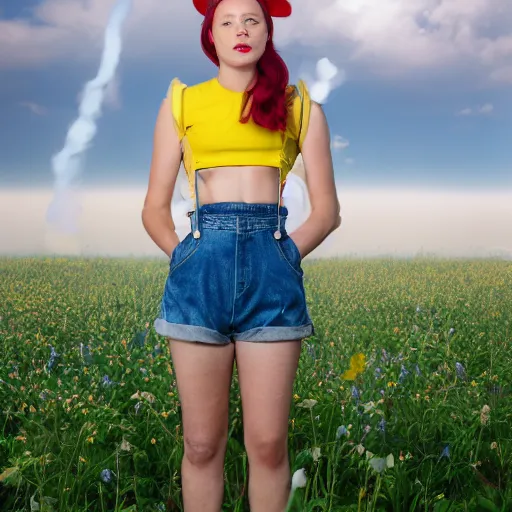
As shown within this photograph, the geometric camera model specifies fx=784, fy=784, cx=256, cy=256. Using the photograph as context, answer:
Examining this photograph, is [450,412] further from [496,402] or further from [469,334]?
[469,334]

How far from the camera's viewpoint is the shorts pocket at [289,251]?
102 inches

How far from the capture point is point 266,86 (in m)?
2.71

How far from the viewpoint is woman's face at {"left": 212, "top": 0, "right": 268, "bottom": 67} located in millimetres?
2727

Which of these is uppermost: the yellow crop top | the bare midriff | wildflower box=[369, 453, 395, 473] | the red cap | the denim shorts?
the red cap

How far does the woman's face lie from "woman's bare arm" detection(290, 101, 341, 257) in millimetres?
284

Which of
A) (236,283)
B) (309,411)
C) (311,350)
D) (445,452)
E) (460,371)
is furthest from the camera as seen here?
(311,350)

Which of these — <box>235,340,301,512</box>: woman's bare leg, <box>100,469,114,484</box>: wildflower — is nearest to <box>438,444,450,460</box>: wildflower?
<box>235,340,301,512</box>: woman's bare leg

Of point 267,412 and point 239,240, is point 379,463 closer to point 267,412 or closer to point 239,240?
point 267,412

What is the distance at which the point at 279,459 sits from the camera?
8.72 ft

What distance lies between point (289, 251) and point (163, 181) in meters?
0.55

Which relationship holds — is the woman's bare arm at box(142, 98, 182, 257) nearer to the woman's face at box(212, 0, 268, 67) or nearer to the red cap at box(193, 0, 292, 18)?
the woman's face at box(212, 0, 268, 67)

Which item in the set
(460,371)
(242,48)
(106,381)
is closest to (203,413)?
(242,48)

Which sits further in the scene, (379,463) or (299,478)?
(379,463)

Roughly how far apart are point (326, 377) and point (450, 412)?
2.26 ft
